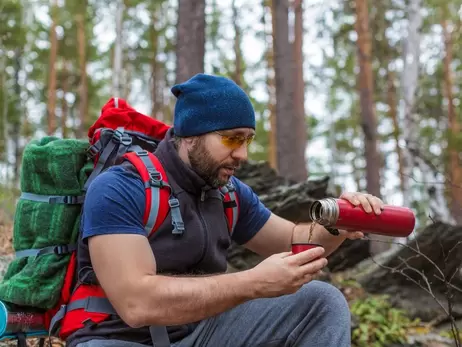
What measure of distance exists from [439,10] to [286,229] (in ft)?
69.5

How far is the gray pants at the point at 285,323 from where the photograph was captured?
3.03 m

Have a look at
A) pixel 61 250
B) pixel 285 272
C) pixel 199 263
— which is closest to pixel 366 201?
pixel 285 272

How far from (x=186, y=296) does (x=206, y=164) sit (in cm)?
85

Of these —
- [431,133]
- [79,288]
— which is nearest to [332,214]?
[79,288]

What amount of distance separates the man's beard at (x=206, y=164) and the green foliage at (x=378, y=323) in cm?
375

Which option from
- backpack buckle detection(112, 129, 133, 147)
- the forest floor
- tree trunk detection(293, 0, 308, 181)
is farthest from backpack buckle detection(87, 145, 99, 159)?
tree trunk detection(293, 0, 308, 181)

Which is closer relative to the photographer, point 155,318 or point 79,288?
point 155,318

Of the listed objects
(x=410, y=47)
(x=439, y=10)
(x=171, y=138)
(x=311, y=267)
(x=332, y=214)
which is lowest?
(x=311, y=267)

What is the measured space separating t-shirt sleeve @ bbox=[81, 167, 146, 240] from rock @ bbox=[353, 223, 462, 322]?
488cm

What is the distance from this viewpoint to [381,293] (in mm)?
7625

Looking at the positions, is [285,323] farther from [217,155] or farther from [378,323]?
[378,323]

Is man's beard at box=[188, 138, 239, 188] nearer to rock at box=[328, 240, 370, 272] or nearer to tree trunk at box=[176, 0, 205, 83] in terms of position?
rock at box=[328, 240, 370, 272]

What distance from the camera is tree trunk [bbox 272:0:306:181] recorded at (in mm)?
13422

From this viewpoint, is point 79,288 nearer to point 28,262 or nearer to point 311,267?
point 28,262
